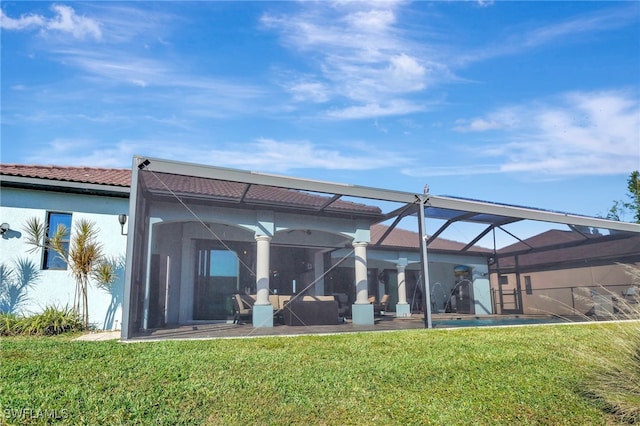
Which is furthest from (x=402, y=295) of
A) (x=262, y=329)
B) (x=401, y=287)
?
(x=262, y=329)

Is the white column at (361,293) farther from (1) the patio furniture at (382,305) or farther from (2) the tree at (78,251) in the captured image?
(2) the tree at (78,251)

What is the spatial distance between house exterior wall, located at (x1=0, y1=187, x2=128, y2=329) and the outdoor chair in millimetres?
3288

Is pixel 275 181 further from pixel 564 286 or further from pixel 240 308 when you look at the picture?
pixel 564 286

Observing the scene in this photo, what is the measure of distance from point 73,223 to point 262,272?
16.6 feet

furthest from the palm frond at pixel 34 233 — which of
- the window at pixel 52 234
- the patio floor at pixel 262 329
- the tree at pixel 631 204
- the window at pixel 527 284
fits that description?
the tree at pixel 631 204

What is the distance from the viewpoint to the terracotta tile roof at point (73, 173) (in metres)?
Result: 10.1

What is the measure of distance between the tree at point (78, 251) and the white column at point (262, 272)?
3691 millimetres

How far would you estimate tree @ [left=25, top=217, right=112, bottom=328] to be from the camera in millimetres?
9508

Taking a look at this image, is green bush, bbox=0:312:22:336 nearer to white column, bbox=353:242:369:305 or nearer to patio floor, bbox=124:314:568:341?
patio floor, bbox=124:314:568:341

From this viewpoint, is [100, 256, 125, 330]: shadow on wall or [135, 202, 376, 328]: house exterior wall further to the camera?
[100, 256, 125, 330]: shadow on wall

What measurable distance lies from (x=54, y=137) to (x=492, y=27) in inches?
476

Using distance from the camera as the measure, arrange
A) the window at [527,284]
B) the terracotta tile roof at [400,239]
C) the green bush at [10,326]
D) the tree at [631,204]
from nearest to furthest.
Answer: the green bush at [10,326] → the terracotta tile roof at [400,239] → the window at [527,284] → the tree at [631,204]

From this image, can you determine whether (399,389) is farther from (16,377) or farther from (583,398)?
(16,377)

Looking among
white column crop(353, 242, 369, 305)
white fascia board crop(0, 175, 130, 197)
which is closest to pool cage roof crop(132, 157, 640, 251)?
white column crop(353, 242, 369, 305)
